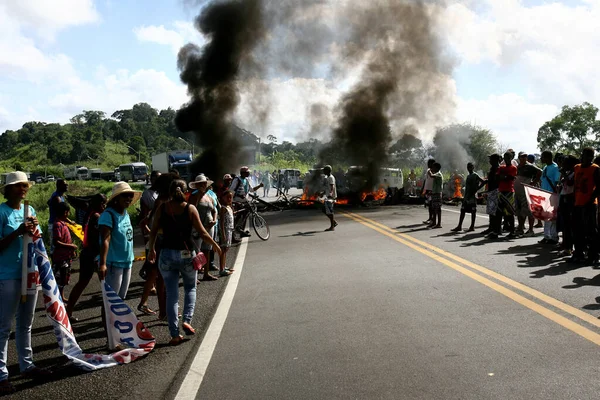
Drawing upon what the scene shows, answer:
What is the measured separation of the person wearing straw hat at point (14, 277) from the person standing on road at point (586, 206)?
750cm

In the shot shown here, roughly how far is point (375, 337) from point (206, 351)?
1.50 metres

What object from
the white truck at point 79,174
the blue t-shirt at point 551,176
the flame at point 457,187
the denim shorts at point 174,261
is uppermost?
the blue t-shirt at point 551,176

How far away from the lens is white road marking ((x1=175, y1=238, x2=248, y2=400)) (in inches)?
160

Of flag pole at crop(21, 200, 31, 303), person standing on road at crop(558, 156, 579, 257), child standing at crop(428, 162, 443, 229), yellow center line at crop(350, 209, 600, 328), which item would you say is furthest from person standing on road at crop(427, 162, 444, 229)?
flag pole at crop(21, 200, 31, 303)

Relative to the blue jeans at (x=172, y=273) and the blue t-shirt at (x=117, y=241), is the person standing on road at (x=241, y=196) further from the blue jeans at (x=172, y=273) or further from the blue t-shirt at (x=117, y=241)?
the blue jeans at (x=172, y=273)

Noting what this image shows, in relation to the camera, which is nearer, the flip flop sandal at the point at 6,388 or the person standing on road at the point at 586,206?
the flip flop sandal at the point at 6,388

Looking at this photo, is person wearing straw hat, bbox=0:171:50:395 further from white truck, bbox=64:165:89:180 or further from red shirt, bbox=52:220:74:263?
white truck, bbox=64:165:89:180

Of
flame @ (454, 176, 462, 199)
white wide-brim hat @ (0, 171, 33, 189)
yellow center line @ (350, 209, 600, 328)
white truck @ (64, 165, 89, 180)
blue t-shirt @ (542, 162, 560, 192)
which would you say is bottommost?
white truck @ (64, 165, 89, 180)

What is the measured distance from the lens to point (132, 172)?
71.2 metres

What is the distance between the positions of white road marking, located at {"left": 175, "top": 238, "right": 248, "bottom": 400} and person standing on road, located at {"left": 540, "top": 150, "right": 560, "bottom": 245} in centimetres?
619

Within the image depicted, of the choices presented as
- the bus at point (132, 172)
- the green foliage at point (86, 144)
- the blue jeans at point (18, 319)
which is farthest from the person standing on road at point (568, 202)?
the green foliage at point (86, 144)

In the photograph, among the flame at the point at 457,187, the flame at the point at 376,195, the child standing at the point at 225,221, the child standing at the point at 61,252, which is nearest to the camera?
the child standing at the point at 61,252

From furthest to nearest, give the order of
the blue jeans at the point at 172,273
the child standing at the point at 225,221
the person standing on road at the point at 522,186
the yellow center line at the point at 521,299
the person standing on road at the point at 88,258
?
the person standing on road at the point at 522,186 → the child standing at the point at 225,221 → the person standing on road at the point at 88,258 → the blue jeans at the point at 172,273 → the yellow center line at the point at 521,299

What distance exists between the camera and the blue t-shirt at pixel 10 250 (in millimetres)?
4469
